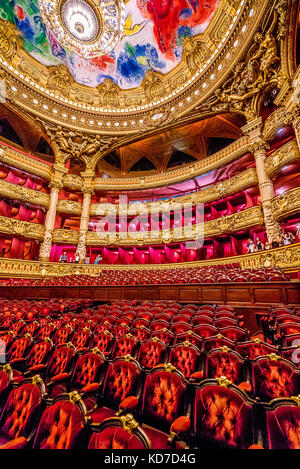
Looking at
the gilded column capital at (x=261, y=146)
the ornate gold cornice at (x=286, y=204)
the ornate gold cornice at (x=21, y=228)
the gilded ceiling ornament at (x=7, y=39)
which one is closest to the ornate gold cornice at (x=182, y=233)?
the ornate gold cornice at (x=286, y=204)

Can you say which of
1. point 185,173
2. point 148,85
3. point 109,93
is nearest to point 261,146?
point 185,173

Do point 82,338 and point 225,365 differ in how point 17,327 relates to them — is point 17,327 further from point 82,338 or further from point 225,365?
point 225,365

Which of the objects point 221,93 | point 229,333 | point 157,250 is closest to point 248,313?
point 229,333

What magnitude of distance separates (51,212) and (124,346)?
1053 centimetres

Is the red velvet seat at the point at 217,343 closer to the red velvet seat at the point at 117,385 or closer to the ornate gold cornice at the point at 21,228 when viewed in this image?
the red velvet seat at the point at 117,385

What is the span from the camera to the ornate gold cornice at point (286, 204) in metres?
6.12

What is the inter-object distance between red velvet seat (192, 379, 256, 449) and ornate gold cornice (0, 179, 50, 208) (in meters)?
11.6

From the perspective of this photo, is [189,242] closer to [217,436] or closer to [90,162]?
[90,162]

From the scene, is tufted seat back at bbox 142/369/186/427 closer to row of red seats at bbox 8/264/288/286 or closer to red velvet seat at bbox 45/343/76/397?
red velvet seat at bbox 45/343/76/397

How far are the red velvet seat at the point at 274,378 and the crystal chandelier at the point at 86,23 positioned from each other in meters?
15.6

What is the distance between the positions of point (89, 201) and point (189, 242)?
6.42 meters

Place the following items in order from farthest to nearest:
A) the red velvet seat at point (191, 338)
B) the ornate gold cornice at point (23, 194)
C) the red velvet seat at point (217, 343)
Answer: the ornate gold cornice at point (23, 194) < the red velvet seat at point (191, 338) < the red velvet seat at point (217, 343)

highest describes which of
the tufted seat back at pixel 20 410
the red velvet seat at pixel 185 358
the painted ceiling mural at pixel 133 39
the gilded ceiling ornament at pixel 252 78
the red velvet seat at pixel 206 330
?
the painted ceiling mural at pixel 133 39

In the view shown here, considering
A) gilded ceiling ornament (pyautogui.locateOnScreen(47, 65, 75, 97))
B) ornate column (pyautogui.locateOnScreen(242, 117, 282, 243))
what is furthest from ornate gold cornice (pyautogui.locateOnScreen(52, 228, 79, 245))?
ornate column (pyautogui.locateOnScreen(242, 117, 282, 243))
